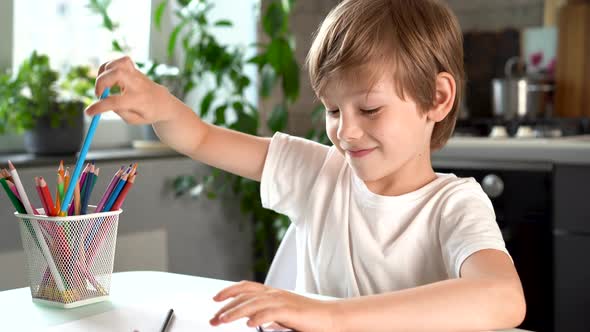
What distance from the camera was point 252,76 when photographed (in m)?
2.93

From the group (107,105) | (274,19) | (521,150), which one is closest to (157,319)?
(107,105)

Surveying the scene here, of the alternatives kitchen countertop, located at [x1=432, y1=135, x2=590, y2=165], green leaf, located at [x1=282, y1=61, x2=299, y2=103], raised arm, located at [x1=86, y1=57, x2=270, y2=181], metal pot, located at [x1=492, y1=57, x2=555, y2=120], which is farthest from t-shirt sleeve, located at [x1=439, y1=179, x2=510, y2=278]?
metal pot, located at [x1=492, y1=57, x2=555, y2=120]

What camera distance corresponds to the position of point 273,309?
78 cm

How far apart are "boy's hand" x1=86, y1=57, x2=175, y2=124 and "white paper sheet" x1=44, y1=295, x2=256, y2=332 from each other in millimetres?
240

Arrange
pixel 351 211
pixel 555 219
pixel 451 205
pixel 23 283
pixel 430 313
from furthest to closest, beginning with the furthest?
pixel 555 219
pixel 23 283
pixel 351 211
pixel 451 205
pixel 430 313

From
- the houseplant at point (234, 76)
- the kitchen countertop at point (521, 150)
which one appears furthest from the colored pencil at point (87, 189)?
the kitchen countertop at point (521, 150)

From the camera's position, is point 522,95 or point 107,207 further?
point 522,95

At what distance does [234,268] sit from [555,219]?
1.15 m

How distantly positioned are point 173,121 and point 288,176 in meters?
0.25

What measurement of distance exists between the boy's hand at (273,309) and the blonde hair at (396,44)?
1.20 feet

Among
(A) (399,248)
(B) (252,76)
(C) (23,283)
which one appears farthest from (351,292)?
(B) (252,76)

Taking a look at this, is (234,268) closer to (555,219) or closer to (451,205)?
(555,219)

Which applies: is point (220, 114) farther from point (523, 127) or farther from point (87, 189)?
point (87, 189)

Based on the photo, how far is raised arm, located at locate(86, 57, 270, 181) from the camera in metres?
0.96
